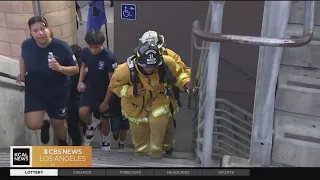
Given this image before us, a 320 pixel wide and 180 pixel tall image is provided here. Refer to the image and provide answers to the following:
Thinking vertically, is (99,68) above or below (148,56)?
below

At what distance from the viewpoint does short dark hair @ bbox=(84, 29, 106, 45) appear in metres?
2.80

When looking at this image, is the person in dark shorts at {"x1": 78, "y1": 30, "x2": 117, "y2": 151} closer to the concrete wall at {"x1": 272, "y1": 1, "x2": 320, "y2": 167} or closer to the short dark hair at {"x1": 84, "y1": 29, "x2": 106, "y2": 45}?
the short dark hair at {"x1": 84, "y1": 29, "x2": 106, "y2": 45}

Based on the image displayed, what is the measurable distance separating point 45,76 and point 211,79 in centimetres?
123

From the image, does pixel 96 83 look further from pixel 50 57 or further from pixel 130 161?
pixel 130 161

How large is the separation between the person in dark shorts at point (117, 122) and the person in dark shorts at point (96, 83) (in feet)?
0.19

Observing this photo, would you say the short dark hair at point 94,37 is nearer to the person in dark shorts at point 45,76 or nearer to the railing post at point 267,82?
the person in dark shorts at point 45,76

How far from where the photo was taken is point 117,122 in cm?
346

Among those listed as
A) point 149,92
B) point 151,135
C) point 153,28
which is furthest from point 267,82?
point 153,28

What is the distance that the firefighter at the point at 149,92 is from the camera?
8.94 ft

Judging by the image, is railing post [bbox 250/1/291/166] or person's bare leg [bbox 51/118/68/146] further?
person's bare leg [bbox 51/118/68/146]

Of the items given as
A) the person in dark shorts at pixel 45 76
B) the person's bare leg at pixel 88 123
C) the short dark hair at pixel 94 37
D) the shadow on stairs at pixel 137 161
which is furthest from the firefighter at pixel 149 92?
the person's bare leg at pixel 88 123

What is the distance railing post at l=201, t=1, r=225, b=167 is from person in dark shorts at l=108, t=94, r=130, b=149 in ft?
3.91

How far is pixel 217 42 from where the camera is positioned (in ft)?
6.31

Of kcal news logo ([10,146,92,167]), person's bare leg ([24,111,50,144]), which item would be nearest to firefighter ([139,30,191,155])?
person's bare leg ([24,111,50,144])
